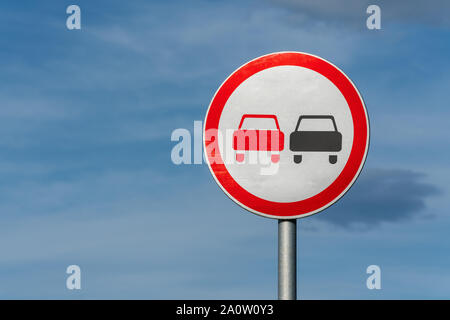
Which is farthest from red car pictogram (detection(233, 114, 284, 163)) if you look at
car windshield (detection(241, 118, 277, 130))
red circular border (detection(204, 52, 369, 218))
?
red circular border (detection(204, 52, 369, 218))

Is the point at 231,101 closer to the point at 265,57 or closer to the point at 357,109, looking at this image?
the point at 265,57

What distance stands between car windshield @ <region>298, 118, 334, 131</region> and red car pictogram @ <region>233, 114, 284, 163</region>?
14 centimetres

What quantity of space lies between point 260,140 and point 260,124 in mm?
99

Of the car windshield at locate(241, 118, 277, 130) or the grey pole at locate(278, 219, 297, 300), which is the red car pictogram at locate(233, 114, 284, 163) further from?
the grey pole at locate(278, 219, 297, 300)

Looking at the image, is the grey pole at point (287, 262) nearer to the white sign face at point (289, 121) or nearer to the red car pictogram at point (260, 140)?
the white sign face at point (289, 121)

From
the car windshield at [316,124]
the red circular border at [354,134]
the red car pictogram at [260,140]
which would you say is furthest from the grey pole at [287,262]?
the car windshield at [316,124]

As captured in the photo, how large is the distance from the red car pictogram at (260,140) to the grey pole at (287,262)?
16.5 inches

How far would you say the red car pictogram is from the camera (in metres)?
4.05

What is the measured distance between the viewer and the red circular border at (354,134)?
13.2ft

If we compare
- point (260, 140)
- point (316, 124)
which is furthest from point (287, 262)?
point (316, 124)

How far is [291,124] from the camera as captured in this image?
4082 millimetres
